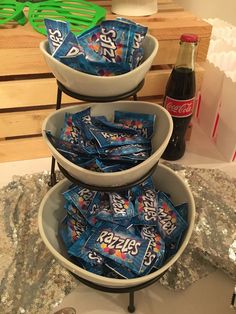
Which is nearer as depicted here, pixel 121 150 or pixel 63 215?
pixel 121 150

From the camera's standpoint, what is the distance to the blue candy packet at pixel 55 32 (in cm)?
47

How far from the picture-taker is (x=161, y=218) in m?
0.57

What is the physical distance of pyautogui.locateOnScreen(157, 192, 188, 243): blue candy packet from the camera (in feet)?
1.82

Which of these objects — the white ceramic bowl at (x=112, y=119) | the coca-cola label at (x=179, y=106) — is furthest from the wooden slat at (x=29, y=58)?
the white ceramic bowl at (x=112, y=119)

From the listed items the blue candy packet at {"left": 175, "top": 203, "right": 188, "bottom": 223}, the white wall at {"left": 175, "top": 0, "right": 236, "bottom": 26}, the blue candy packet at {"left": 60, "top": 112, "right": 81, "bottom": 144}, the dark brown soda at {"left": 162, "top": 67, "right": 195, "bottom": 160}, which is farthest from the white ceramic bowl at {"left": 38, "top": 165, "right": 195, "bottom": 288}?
the white wall at {"left": 175, "top": 0, "right": 236, "bottom": 26}

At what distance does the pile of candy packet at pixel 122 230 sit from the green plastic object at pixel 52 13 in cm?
38

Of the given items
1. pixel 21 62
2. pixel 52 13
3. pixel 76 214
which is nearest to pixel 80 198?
pixel 76 214

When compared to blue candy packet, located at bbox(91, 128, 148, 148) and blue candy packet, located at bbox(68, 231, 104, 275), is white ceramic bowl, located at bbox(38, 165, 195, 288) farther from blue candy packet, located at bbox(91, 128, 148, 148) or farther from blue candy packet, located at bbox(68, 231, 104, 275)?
blue candy packet, located at bbox(91, 128, 148, 148)

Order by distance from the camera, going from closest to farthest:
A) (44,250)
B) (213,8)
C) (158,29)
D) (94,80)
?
(94,80)
(44,250)
(158,29)
(213,8)

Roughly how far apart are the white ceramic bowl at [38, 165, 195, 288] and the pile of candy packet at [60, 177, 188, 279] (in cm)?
2

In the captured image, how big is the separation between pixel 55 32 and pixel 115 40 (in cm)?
9

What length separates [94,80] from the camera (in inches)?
16.8

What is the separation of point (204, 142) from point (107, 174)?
57 centimetres

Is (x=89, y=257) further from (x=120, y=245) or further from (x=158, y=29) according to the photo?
(x=158, y=29)
